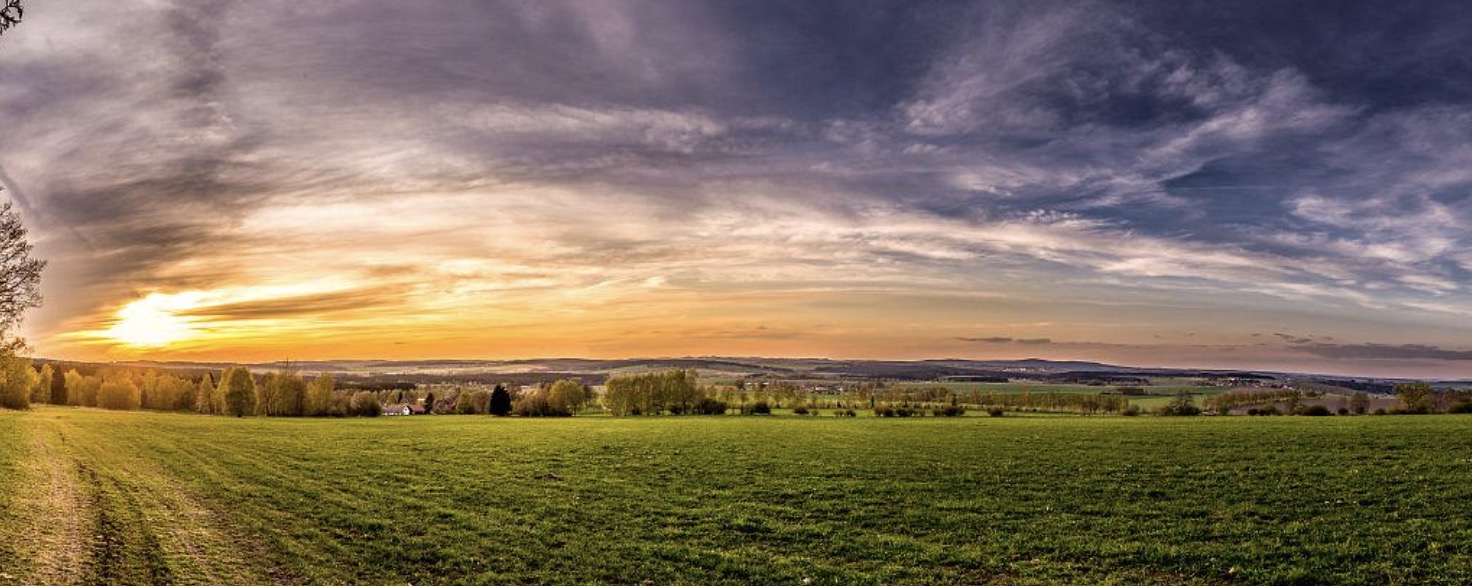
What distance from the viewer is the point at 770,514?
29.5 metres

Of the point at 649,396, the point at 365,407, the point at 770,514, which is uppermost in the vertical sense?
the point at 770,514

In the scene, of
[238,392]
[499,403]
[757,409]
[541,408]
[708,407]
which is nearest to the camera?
[238,392]

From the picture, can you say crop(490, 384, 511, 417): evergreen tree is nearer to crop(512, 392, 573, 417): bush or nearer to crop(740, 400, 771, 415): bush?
crop(512, 392, 573, 417): bush

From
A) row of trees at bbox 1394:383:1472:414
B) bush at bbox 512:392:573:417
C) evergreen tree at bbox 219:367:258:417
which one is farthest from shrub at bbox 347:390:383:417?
row of trees at bbox 1394:383:1472:414

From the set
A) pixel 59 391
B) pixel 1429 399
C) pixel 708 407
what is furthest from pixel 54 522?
pixel 59 391

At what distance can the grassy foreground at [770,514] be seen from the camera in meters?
20.9

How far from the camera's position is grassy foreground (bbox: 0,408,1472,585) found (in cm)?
2091

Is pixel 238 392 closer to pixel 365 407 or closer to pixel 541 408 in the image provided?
pixel 365 407

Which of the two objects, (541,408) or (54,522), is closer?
(54,522)

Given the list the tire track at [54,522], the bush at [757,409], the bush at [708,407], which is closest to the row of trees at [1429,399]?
the bush at [757,409]

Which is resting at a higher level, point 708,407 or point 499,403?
point 499,403

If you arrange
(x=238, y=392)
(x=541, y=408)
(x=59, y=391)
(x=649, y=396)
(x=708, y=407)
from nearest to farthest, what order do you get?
(x=238, y=392) < (x=708, y=407) < (x=541, y=408) < (x=649, y=396) < (x=59, y=391)

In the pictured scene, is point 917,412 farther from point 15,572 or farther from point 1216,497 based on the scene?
point 15,572

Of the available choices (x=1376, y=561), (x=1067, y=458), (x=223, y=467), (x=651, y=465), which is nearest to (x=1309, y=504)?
(x=1376, y=561)
